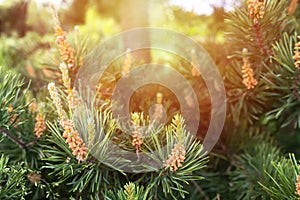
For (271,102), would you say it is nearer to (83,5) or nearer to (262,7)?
(262,7)

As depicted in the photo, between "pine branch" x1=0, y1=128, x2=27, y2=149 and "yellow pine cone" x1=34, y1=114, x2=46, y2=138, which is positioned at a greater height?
"yellow pine cone" x1=34, y1=114, x2=46, y2=138

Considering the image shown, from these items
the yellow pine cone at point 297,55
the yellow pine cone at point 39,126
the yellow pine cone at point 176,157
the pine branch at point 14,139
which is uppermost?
the yellow pine cone at point 297,55

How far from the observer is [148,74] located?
1.52 feet

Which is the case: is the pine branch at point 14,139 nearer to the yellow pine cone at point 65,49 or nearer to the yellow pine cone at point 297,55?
the yellow pine cone at point 65,49

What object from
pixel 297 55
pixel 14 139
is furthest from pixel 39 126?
pixel 297 55

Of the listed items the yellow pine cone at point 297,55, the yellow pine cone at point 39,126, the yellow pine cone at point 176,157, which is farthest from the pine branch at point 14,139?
Answer: the yellow pine cone at point 297,55

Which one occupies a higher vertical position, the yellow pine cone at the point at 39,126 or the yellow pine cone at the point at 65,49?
the yellow pine cone at the point at 65,49

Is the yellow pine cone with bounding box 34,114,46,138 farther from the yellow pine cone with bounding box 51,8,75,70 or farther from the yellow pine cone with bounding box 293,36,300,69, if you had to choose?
the yellow pine cone with bounding box 293,36,300,69

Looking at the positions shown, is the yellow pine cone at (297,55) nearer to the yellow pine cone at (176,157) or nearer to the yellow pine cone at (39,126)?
the yellow pine cone at (176,157)

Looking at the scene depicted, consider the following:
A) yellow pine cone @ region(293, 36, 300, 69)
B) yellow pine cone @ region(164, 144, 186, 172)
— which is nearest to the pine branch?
yellow pine cone @ region(164, 144, 186, 172)

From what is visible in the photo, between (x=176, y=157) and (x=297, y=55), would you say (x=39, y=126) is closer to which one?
(x=176, y=157)

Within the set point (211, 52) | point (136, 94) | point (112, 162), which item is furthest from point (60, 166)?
point (211, 52)

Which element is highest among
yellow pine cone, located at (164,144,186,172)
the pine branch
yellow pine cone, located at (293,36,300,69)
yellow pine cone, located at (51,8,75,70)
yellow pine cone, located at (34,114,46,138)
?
yellow pine cone, located at (51,8,75,70)

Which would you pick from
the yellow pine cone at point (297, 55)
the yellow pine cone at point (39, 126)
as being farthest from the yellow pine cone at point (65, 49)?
Answer: the yellow pine cone at point (297, 55)
